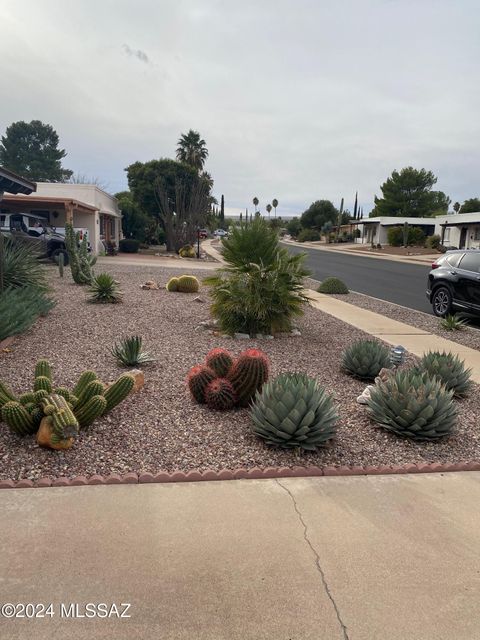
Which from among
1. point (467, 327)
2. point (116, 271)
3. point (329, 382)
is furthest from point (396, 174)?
point (329, 382)

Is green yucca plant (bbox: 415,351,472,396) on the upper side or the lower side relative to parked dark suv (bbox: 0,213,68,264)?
lower

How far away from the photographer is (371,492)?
3830 mm

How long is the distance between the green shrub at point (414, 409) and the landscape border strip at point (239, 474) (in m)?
0.45

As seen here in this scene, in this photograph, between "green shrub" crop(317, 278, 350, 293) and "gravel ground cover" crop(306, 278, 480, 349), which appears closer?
"gravel ground cover" crop(306, 278, 480, 349)

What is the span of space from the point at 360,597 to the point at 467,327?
952cm

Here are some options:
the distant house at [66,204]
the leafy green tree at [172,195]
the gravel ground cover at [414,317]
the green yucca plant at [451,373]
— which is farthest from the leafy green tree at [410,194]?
the green yucca plant at [451,373]

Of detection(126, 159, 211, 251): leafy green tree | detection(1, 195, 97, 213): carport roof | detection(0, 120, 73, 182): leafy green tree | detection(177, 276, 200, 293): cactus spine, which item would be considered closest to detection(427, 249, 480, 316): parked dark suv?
detection(177, 276, 200, 293): cactus spine

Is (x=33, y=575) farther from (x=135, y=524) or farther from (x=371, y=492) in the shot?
(x=371, y=492)

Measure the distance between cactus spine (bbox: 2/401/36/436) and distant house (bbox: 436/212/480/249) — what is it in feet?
158

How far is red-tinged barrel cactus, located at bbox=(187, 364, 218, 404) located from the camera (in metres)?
5.36

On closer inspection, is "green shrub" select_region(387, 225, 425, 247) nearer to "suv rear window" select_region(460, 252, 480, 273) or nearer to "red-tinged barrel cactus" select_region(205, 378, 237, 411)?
"suv rear window" select_region(460, 252, 480, 273)

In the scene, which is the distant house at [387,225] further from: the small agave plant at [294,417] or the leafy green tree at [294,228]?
the small agave plant at [294,417]

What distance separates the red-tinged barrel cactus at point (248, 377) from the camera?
530 cm

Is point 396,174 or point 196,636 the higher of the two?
point 396,174
